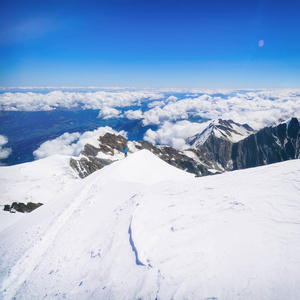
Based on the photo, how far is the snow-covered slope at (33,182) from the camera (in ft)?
118

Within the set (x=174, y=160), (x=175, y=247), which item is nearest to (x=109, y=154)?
(x=174, y=160)

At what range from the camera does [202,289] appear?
542 cm

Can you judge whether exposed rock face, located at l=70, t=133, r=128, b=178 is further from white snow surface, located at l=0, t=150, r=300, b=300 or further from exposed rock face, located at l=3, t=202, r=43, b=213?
white snow surface, located at l=0, t=150, r=300, b=300

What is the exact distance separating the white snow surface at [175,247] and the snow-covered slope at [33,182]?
21757 millimetres

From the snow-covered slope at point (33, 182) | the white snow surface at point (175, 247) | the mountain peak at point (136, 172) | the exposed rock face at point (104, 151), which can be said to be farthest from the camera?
the exposed rock face at point (104, 151)

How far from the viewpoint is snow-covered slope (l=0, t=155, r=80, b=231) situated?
36053 millimetres

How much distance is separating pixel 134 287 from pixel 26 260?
941 centimetres

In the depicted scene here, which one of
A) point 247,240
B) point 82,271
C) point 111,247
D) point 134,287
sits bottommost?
point 82,271

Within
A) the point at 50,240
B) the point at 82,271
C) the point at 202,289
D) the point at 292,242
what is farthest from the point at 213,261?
the point at 50,240

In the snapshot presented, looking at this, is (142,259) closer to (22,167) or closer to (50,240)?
(50,240)

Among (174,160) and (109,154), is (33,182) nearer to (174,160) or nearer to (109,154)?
(109,154)

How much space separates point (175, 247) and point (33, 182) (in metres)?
50.3

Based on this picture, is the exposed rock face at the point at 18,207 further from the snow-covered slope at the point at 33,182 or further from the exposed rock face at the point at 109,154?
the exposed rock face at the point at 109,154

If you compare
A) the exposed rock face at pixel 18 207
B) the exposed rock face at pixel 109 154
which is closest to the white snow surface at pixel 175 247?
the exposed rock face at pixel 18 207
